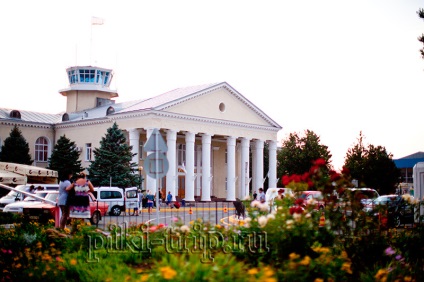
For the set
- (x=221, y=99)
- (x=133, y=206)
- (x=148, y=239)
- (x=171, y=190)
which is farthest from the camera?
(x=221, y=99)

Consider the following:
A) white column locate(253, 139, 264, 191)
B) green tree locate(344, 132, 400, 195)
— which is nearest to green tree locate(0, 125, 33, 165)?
white column locate(253, 139, 264, 191)

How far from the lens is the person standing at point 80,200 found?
54.1 feet

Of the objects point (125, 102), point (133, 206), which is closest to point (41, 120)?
point (125, 102)

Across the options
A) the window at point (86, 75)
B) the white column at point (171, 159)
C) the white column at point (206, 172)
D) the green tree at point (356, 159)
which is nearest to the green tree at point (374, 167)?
the green tree at point (356, 159)

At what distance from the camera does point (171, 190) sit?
1980 inches

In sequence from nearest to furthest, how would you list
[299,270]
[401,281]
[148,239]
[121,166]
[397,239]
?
[299,270]
[401,281]
[148,239]
[397,239]
[121,166]

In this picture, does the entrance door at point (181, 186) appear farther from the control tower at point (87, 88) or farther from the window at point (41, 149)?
the window at point (41, 149)

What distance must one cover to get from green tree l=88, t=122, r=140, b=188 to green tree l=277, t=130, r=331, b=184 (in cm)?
3263

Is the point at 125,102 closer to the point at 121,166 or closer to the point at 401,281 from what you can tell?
the point at 121,166

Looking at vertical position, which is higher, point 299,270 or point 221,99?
point 221,99

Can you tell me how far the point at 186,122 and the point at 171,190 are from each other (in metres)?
6.59

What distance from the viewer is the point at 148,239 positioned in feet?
30.9

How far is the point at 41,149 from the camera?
59875 millimetres

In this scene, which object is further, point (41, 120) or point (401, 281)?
point (41, 120)
